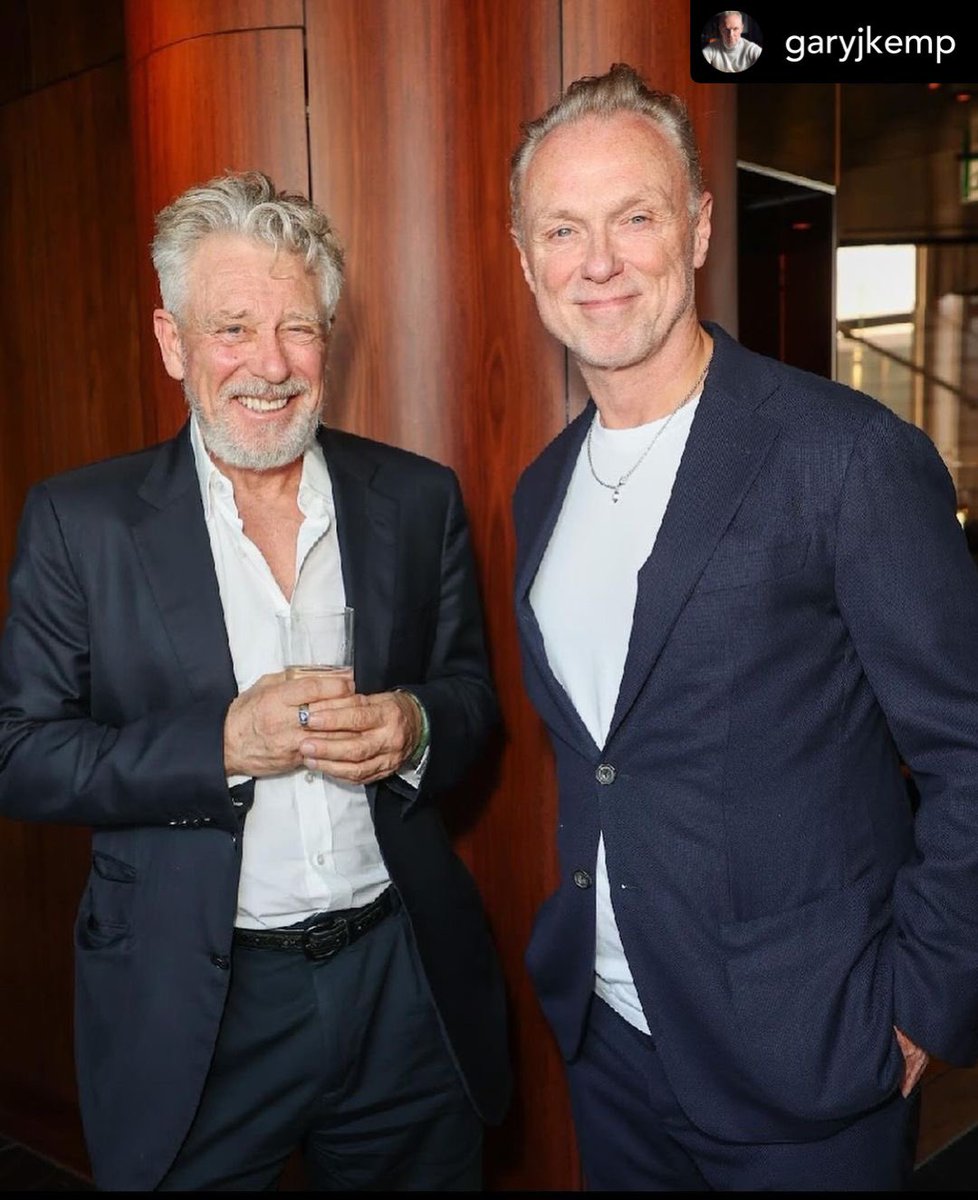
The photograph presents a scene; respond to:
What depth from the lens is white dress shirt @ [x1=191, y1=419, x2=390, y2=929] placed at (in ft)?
6.23

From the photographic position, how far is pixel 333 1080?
1.94 m

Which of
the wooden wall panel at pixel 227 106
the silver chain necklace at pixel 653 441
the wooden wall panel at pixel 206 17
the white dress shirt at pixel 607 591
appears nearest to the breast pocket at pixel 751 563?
the white dress shirt at pixel 607 591

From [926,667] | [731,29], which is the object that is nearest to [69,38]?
[731,29]

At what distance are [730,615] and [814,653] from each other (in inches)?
4.7

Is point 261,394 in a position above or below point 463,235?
below

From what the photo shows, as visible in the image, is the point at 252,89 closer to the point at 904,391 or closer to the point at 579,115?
the point at 579,115

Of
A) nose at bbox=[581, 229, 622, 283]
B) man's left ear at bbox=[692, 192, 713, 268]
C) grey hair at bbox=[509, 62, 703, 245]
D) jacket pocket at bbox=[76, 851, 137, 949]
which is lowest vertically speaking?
jacket pocket at bbox=[76, 851, 137, 949]

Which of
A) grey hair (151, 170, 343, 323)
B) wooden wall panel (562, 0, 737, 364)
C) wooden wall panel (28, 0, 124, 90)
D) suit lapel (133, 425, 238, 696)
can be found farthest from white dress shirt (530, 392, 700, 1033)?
wooden wall panel (28, 0, 124, 90)

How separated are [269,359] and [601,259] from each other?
0.56 m

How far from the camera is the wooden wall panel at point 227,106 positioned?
2.38m

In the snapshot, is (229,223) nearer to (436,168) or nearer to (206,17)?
(436,168)

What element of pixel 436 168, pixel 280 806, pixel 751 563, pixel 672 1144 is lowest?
pixel 672 1144
